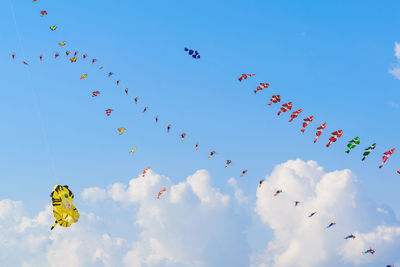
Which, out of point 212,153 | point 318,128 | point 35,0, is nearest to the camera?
point 35,0

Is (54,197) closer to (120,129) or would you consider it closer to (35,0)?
(35,0)

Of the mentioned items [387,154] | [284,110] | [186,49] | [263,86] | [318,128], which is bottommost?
[387,154]

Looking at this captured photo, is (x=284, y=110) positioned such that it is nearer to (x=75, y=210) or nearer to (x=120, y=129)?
(x=120, y=129)

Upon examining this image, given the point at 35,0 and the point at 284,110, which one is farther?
the point at 284,110

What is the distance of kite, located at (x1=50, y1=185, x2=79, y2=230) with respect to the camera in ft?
196

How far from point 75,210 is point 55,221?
4.86m

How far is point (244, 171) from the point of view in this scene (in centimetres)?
11200

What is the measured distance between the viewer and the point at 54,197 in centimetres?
5950

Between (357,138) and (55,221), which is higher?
(357,138)

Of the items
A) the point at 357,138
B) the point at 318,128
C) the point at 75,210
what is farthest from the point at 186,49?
the point at 75,210

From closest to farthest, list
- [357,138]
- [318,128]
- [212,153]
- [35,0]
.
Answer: [35,0] → [357,138] → [318,128] → [212,153]

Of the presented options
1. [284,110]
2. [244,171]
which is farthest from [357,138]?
[244,171]

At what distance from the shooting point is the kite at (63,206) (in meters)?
59.8

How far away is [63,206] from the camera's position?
60656 millimetres
